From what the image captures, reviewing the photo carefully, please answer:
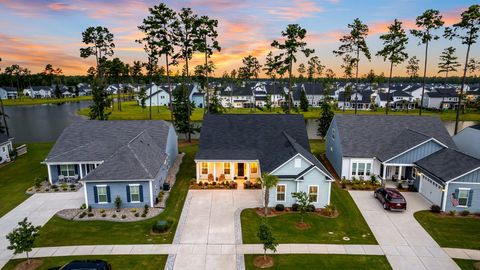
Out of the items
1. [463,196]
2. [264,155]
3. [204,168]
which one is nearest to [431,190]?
[463,196]

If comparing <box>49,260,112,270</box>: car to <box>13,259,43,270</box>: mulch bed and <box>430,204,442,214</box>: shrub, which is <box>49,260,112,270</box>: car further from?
<box>430,204,442,214</box>: shrub

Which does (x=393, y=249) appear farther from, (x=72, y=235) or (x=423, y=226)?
(x=72, y=235)

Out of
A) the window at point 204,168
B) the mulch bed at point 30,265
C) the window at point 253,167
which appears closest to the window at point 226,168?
the window at point 204,168

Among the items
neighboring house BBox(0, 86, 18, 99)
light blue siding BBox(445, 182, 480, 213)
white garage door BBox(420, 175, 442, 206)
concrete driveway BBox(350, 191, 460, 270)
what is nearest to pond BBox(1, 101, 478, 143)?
white garage door BBox(420, 175, 442, 206)

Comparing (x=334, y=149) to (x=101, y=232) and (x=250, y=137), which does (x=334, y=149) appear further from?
(x=101, y=232)

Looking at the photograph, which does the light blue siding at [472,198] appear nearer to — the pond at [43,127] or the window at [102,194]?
the window at [102,194]

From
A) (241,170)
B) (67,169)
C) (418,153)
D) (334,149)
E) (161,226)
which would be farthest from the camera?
(334,149)
